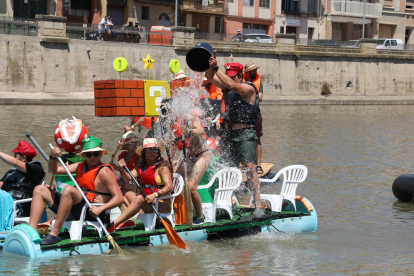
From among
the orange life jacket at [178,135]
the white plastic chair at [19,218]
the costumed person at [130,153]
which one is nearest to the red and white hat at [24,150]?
the white plastic chair at [19,218]

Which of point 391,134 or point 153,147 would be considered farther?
point 391,134

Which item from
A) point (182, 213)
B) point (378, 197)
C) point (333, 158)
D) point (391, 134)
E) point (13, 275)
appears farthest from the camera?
point (391, 134)

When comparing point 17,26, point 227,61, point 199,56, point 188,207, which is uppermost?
point 17,26

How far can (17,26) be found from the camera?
101ft

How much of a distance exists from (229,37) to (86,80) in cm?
978

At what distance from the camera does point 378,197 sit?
11.6 metres

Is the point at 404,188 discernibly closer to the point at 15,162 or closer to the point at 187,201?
the point at 187,201

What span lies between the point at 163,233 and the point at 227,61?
3048 centimetres

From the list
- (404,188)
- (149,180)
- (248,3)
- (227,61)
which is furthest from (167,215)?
(248,3)

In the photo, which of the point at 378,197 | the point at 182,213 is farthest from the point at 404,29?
the point at 182,213

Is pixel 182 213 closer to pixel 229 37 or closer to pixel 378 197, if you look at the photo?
pixel 378 197

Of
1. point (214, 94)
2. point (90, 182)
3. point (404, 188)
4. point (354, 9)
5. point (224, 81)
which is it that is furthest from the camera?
point (354, 9)

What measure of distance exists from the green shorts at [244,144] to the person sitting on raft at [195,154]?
0.42 meters

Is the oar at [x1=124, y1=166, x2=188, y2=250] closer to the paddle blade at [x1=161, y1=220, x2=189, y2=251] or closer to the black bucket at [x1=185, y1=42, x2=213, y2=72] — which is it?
the paddle blade at [x1=161, y1=220, x2=189, y2=251]
